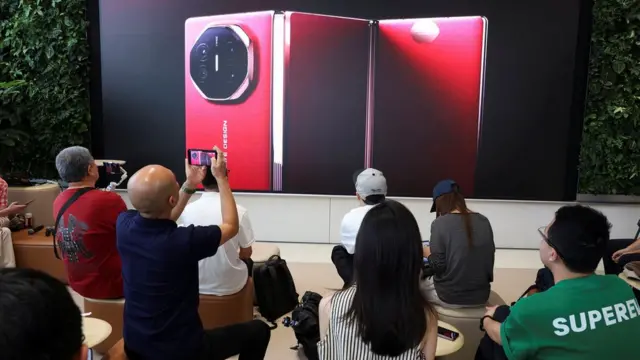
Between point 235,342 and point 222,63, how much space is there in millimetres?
3736

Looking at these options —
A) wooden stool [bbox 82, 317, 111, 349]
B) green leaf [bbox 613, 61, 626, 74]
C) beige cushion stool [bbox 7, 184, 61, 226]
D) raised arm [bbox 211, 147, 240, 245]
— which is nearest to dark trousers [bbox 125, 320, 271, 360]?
wooden stool [bbox 82, 317, 111, 349]

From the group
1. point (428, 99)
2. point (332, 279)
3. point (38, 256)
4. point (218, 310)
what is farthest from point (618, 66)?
point (38, 256)

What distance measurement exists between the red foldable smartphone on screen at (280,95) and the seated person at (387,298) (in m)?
3.85

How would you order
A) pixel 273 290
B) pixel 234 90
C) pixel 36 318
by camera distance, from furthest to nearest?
pixel 234 90
pixel 273 290
pixel 36 318

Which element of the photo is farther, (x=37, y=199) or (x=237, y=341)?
(x=37, y=199)

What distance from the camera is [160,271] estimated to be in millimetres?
1903

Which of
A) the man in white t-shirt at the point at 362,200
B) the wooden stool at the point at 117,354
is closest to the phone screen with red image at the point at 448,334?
the man in white t-shirt at the point at 362,200

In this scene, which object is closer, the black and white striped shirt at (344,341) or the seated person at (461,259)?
the black and white striped shirt at (344,341)

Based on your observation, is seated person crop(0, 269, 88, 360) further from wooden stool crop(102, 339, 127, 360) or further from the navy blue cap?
the navy blue cap

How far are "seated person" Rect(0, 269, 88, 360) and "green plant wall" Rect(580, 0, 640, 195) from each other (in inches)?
210

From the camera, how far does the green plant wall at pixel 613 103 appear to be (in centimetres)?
497

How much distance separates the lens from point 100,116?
561 cm

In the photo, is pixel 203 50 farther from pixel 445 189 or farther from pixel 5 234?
pixel 445 189

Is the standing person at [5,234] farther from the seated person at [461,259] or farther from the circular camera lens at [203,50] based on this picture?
the seated person at [461,259]
